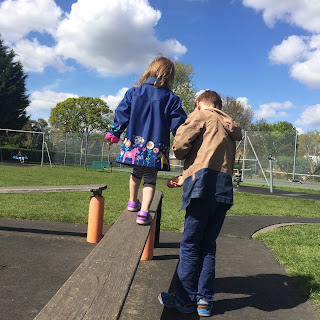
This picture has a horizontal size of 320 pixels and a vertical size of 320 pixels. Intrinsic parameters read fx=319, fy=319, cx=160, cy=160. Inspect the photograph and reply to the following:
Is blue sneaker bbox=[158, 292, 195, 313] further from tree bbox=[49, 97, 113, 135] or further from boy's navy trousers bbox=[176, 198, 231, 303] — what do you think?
tree bbox=[49, 97, 113, 135]

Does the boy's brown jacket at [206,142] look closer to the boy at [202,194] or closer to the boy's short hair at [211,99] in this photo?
the boy at [202,194]

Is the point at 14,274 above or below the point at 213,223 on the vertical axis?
below

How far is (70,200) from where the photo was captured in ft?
26.5

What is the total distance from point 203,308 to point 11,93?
1612 inches

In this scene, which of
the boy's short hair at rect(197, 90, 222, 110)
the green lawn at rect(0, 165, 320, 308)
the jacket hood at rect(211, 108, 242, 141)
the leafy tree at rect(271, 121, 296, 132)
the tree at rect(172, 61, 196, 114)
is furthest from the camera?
the leafy tree at rect(271, 121, 296, 132)

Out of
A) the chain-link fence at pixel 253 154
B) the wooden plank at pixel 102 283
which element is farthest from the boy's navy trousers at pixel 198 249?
the chain-link fence at pixel 253 154

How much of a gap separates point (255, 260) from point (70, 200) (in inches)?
209

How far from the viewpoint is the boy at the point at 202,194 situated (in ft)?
8.03

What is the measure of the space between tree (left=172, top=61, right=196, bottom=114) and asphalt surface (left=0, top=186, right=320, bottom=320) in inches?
1253

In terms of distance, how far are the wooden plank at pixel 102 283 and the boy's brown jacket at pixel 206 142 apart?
0.74 m

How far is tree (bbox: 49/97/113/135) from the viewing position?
204ft

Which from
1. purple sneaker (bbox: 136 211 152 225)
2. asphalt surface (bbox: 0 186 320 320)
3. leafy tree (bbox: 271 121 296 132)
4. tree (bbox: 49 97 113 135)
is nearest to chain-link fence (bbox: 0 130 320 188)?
asphalt surface (bbox: 0 186 320 320)

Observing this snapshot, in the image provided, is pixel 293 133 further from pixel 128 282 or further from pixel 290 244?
pixel 128 282

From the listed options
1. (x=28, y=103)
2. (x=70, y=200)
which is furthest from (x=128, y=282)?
(x=28, y=103)
